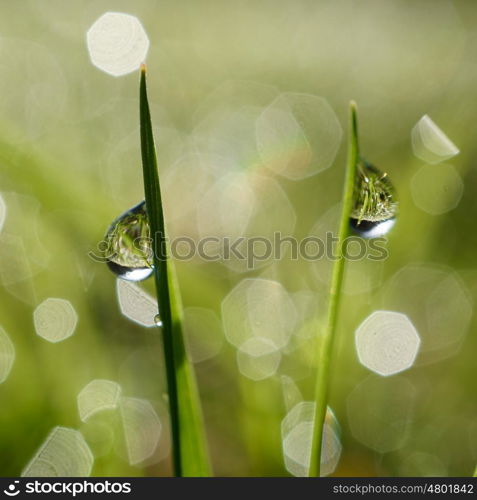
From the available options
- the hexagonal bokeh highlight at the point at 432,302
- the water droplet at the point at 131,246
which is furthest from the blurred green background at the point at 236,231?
the water droplet at the point at 131,246

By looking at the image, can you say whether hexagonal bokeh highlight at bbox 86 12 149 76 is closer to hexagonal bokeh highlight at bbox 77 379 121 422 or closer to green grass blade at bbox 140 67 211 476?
hexagonal bokeh highlight at bbox 77 379 121 422

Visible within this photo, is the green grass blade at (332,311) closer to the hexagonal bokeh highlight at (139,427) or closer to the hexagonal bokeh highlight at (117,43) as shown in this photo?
the hexagonal bokeh highlight at (139,427)

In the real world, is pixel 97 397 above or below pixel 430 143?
below

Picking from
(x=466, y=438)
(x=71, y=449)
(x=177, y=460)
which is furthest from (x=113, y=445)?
(x=466, y=438)

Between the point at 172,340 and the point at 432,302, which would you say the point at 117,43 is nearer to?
the point at 432,302

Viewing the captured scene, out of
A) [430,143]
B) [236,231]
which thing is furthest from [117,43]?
[430,143]

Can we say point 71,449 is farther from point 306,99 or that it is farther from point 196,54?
point 196,54
